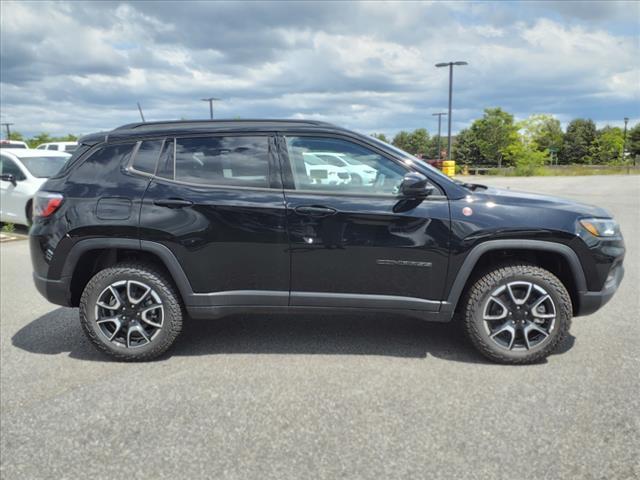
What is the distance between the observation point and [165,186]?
3.74 metres

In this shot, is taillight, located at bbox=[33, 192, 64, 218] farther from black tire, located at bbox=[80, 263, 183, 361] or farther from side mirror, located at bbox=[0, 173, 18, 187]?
side mirror, located at bbox=[0, 173, 18, 187]

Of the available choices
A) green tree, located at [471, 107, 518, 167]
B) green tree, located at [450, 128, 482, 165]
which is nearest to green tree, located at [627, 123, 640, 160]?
green tree, located at [450, 128, 482, 165]

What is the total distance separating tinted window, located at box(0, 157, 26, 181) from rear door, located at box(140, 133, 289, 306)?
747cm

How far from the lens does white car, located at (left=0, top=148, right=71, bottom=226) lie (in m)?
9.63

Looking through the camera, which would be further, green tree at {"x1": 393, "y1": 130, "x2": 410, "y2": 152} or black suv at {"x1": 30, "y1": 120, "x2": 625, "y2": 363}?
green tree at {"x1": 393, "y1": 130, "x2": 410, "y2": 152}

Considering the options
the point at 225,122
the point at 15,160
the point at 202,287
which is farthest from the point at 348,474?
the point at 15,160

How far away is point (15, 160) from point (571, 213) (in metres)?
9.84

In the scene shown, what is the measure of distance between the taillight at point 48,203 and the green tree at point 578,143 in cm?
9886

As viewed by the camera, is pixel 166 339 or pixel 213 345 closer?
pixel 166 339

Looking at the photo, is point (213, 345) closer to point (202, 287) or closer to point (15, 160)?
point (202, 287)

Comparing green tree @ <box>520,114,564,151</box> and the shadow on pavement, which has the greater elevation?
green tree @ <box>520,114,564,151</box>

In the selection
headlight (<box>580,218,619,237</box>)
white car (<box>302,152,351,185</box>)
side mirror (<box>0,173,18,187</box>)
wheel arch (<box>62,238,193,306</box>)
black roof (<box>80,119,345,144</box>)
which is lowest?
wheel arch (<box>62,238,193,306</box>)

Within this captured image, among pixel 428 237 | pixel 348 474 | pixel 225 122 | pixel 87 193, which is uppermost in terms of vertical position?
pixel 225 122

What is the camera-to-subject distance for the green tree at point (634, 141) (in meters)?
83.3
